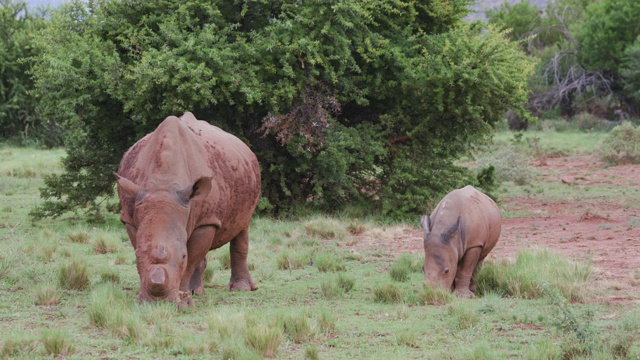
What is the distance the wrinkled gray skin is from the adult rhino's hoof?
210 cm

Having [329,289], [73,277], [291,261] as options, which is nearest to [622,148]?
[291,261]

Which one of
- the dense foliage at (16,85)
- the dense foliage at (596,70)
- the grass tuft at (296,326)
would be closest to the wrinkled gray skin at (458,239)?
the grass tuft at (296,326)

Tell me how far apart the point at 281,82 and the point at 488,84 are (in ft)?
→ 12.6

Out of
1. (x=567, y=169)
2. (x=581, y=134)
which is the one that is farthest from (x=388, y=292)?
(x=581, y=134)

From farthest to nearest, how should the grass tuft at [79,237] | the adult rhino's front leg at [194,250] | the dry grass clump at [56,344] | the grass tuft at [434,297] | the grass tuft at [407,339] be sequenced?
the grass tuft at [79,237] < the grass tuft at [434,297] < the adult rhino's front leg at [194,250] < the grass tuft at [407,339] < the dry grass clump at [56,344]

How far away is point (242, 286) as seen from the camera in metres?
10.4

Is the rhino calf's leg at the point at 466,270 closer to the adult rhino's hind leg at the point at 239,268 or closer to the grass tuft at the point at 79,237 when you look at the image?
the adult rhino's hind leg at the point at 239,268

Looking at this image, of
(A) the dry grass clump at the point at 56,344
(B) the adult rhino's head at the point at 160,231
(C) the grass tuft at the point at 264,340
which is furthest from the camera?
(B) the adult rhino's head at the point at 160,231

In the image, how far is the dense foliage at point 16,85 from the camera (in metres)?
35.2

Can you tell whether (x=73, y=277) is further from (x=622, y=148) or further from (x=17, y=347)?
(x=622, y=148)

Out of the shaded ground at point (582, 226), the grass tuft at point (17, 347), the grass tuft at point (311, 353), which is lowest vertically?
the shaded ground at point (582, 226)

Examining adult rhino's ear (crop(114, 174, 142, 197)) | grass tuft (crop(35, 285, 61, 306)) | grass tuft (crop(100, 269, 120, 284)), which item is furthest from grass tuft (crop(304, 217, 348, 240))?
adult rhino's ear (crop(114, 174, 142, 197))

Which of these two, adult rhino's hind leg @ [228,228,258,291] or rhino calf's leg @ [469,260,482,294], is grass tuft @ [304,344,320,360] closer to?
adult rhino's hind leg @ [228,228,258,291]

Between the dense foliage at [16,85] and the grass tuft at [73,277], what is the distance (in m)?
26.3
